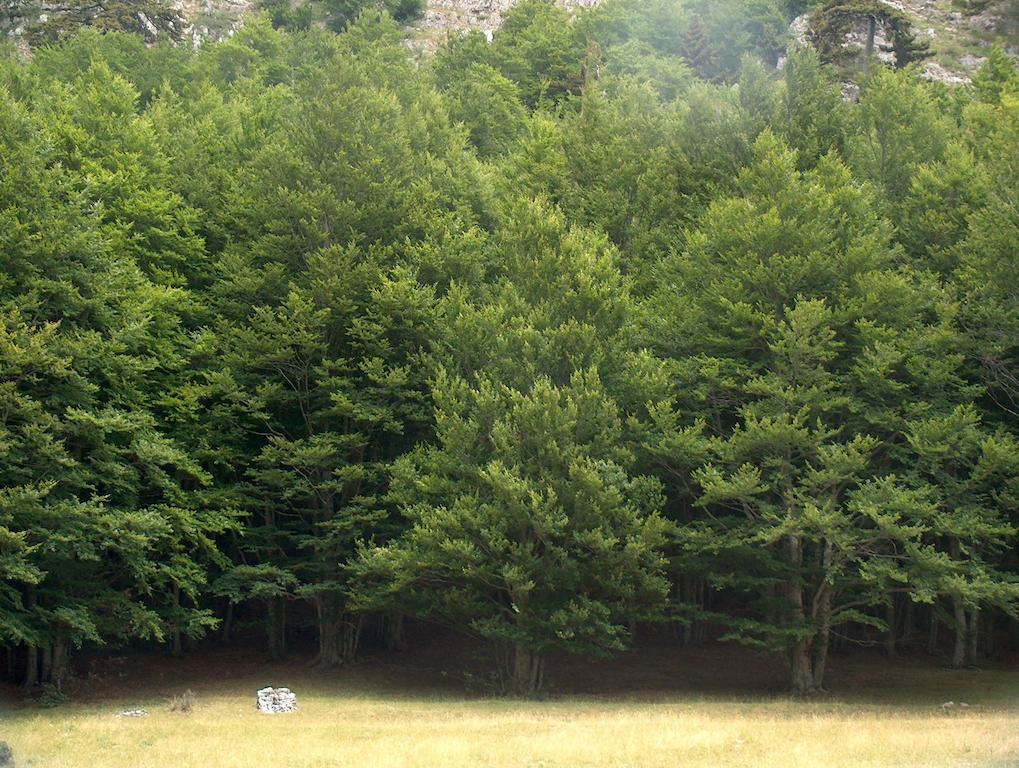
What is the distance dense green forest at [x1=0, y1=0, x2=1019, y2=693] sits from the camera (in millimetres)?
28969

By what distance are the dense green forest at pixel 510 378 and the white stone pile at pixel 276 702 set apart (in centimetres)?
434

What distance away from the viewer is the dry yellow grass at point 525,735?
60.5 feet

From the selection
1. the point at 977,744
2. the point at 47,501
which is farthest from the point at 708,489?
the point at 47,501

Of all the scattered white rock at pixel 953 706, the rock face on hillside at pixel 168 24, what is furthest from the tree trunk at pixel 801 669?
the rock face on hillside at pixel 168 24

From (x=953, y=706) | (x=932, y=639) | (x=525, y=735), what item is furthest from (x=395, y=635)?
(x=953, y=706)

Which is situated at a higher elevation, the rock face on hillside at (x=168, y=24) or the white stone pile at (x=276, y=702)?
the rock face on hillside at (x=168, y=24)

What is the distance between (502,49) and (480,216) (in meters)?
45.1

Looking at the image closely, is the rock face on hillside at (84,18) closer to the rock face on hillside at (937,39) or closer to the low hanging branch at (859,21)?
the low hanging branch at (859,21)

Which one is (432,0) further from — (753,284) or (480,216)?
(753,284)

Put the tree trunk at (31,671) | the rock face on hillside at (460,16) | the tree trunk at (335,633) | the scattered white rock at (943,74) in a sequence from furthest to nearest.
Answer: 1. the rock face on hillside at (460,16)
2. the scattered white rock at (943,74)
3. the tree trunk at (335,633)
4. the tree trunk at (31,671)

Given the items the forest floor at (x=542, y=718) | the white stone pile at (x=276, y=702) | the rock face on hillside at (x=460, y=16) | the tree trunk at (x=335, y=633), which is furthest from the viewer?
the rock face on hillside at (x=460, y=16)

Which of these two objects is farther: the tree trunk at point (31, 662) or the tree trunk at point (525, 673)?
the tree trunk at point (525, 673)

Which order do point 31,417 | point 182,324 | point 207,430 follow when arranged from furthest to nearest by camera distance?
1. point 182,324
2. point 207,430
3. point 31,417

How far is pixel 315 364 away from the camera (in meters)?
35.7
